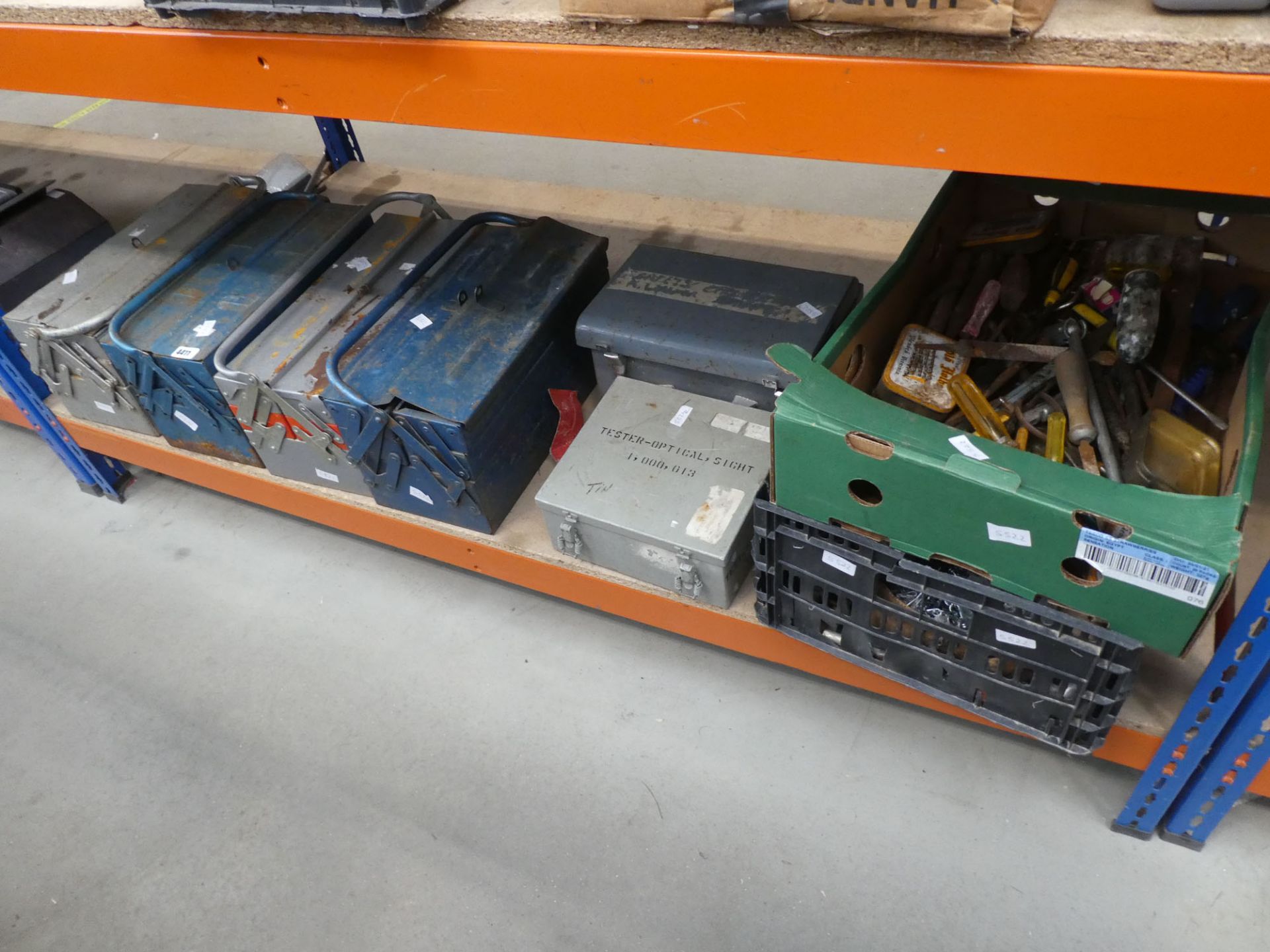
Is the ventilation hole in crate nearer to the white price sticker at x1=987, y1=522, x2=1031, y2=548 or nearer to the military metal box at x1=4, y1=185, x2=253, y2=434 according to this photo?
the white price sticker at x1=987, y1=522, x2=1031, y2=548

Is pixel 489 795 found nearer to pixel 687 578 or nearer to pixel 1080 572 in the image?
pixel 687 578

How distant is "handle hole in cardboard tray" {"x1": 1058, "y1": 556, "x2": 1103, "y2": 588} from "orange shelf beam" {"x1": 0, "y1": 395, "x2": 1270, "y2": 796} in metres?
0.32

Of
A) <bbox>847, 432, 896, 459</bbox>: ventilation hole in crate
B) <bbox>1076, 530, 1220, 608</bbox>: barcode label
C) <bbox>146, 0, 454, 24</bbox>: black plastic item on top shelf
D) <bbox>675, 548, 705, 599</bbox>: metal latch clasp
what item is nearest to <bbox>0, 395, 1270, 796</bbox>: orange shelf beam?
<bbox>675, 548, 705, 599</bbox>: metal latch clasp

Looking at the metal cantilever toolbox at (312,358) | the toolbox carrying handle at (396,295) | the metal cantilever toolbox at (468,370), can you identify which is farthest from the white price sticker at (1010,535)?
the metal cantilever toolbox at (312,358)

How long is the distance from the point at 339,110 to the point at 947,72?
0.70 m

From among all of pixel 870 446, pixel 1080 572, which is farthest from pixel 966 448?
pixel 1080 572

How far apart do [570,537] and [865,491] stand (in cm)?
52

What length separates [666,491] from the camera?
4.39 feet

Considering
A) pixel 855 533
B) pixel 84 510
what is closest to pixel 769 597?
pixel 855 533

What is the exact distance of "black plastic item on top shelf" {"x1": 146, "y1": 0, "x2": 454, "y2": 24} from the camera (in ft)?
2.89

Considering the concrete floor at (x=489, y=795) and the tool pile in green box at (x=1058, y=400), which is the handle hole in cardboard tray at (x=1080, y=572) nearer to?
the tool pile in green box at (x=1058, y=400)

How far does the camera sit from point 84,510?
2.16m

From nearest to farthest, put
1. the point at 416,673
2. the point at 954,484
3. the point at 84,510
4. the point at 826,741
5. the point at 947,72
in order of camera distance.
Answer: the point at 947,72
the point at 954,484
the point at 826,741
the point at 416,673
the point at 84,510

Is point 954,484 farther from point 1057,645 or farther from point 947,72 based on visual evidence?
point 947,72
